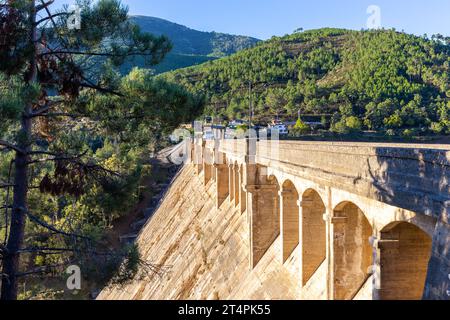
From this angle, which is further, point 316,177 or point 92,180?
point 316,177

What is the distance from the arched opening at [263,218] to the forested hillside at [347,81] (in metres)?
17.1

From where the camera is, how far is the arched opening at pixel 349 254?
8617mm

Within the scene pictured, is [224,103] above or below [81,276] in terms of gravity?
above

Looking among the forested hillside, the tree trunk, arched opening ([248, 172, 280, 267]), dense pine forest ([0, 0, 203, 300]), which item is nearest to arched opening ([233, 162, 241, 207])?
arched opening ([248, 172, 280, 267])

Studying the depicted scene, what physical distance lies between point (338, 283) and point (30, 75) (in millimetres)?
7184

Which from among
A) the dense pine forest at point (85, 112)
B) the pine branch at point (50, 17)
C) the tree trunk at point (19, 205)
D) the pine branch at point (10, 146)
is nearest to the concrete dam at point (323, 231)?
the dense pine forest at point (85, 112)

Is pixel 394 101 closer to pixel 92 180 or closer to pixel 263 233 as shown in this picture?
pixel 263 233

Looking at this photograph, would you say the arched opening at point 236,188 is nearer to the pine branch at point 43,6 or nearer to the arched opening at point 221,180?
the arched opening at point 221,180

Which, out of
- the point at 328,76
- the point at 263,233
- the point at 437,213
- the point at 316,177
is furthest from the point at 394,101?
the point at 437,213

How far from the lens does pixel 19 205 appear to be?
629 centimetres

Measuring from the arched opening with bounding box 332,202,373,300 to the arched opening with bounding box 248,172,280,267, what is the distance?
679 centimetres

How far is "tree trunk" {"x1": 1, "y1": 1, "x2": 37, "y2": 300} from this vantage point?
5.88 meters

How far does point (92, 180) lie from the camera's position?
6.82 metres
